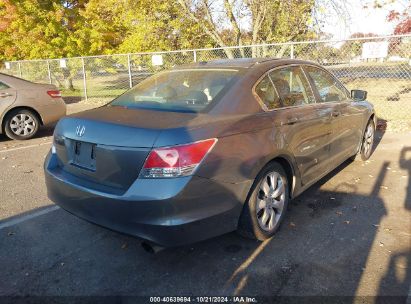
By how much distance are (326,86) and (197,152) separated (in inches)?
101

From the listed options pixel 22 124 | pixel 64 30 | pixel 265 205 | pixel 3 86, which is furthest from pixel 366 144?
pixel 64 30

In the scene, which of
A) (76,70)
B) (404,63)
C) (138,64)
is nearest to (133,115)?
(404,63)

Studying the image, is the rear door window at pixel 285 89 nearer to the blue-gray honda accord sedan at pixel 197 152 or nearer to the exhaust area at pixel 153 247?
the blue-gray honda accord sedan at pixel 197 152

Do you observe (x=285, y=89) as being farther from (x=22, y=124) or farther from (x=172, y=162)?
(x=22, y=124)

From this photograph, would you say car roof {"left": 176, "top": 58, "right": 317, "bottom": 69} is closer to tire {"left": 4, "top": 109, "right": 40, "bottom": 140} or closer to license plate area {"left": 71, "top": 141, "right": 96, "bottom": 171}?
license plate area {"left": 71, "top": 141, "right": 96, "bottom": 171}

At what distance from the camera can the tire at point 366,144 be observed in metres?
5.79

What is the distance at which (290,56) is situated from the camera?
10.6 meters

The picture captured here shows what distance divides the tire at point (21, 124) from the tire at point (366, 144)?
21.4 feet

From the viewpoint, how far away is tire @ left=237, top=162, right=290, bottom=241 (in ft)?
10.5

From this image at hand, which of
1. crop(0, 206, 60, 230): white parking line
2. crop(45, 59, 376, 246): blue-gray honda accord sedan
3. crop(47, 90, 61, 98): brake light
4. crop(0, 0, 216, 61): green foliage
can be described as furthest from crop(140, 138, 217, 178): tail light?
crop(0, 0, 216, 61): green foliage

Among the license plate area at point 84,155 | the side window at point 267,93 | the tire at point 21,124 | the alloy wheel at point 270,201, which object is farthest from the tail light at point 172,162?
the tire at point 21,124

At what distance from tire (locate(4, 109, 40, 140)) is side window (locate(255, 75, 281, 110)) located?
6347 millimetres

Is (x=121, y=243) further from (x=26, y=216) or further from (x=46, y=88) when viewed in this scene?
(x=46, y=88)

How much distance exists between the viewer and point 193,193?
2.68 metres
